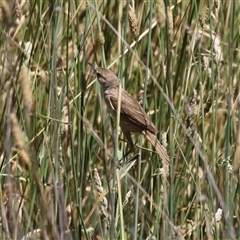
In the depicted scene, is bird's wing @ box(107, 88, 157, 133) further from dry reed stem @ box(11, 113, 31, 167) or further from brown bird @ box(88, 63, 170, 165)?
dry reed stem @ box(11, 113, 31, 167)

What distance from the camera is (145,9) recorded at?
3.56 metres

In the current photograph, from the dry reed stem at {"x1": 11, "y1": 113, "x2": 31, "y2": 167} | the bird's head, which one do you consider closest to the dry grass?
the bird's head

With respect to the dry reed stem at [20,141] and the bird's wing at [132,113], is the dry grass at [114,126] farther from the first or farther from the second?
the dry reed stem at [20,141]

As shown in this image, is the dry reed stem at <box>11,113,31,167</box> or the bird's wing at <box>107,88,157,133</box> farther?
the bird's wing at <box>107,88,157,133</box>

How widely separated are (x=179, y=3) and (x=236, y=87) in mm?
661

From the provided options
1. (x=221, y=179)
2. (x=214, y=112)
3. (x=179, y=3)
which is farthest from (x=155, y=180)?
(x=179, y=3)

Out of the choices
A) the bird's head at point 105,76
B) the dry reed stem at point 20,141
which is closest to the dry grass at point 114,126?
the bird's head at point 105,76

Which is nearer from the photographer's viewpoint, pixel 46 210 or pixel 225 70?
pixel 46 210

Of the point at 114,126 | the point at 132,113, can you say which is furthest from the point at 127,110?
the point at 114,126

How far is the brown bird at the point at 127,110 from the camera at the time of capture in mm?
3098

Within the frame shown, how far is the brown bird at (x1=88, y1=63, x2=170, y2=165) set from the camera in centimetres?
310

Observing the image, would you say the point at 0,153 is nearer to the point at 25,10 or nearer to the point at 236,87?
the point at 25,10

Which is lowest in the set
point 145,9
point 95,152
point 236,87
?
point 95,152

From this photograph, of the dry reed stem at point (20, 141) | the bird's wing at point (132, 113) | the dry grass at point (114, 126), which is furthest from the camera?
the bird's wing at point (132, 113)
